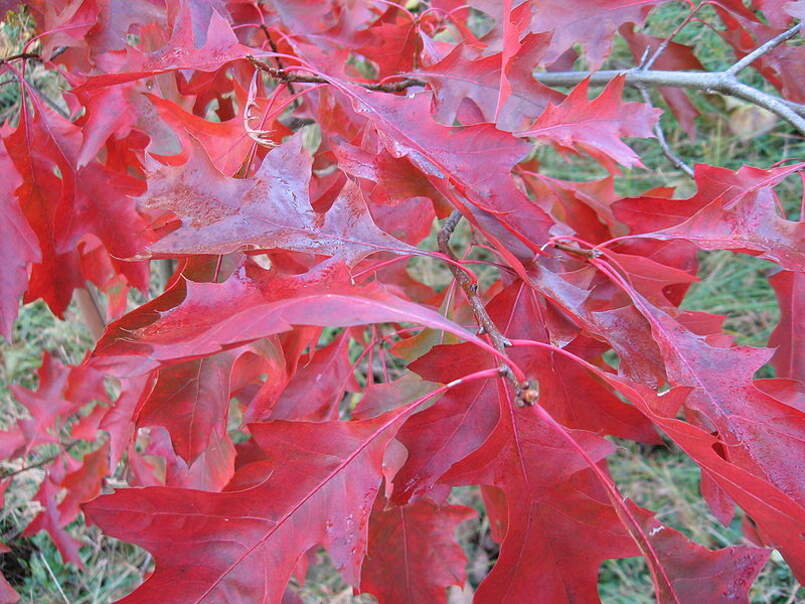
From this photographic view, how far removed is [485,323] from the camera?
0.58m

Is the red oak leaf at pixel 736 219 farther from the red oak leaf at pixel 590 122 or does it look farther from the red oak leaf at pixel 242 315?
the red oak leaf at pixel 242 315

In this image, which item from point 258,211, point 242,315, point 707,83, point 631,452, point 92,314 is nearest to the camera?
point 242,315

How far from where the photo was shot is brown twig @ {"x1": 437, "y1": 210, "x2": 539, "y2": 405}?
1.68 ft

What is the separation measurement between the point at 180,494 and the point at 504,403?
0.91 ft

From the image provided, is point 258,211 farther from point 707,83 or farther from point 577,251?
point 707,83

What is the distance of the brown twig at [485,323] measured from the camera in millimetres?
513

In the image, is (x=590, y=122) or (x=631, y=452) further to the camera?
(x=631, y=452)

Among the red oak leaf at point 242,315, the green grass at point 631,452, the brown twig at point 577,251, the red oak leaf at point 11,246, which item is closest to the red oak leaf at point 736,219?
the brown twig at point 577,251

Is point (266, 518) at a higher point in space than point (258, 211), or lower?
lower

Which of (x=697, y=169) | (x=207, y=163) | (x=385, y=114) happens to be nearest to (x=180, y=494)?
(x=207, y=163)

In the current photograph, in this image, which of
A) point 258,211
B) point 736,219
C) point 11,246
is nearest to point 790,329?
point 736,219

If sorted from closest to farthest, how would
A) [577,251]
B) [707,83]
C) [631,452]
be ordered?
[577,251] → [707,83] → [631,452]

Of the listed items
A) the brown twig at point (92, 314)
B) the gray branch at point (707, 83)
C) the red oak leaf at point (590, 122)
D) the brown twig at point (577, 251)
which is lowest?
the brown twig at point (92, 314)

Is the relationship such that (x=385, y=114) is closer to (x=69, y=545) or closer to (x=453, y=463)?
(x=453, y=463)
